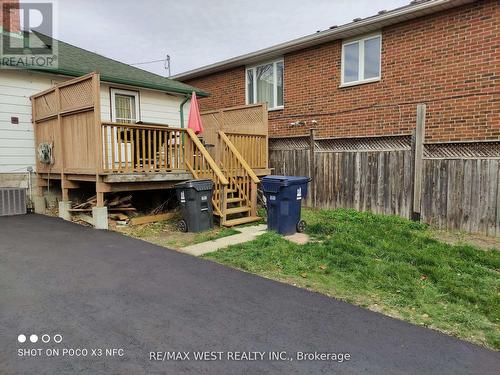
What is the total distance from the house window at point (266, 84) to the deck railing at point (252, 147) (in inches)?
105

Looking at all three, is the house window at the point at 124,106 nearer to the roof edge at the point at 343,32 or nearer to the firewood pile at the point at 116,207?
the firewood pile at the point at 116,207

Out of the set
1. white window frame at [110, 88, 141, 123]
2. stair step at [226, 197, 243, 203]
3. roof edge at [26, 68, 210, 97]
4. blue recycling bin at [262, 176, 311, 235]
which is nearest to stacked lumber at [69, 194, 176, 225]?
stair step at [226, 197, 243, 203]

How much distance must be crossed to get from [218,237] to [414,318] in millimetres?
3915

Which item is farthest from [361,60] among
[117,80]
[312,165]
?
[117,80]

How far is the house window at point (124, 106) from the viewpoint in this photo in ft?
34.6

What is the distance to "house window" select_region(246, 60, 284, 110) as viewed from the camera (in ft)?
39.3

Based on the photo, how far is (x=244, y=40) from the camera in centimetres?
2639

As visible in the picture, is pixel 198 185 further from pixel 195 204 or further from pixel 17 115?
pixel 17 115

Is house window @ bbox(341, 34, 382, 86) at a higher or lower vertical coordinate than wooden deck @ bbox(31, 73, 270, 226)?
higher

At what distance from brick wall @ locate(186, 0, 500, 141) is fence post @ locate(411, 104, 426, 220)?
3.91 ft

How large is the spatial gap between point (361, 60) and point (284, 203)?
5.31 meters

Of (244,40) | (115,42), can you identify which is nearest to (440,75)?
(244,40)

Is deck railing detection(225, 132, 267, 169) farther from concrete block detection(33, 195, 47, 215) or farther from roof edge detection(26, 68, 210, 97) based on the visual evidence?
concrete block detection(33, 195, 47, 215)

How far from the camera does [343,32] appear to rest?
31.7ft
